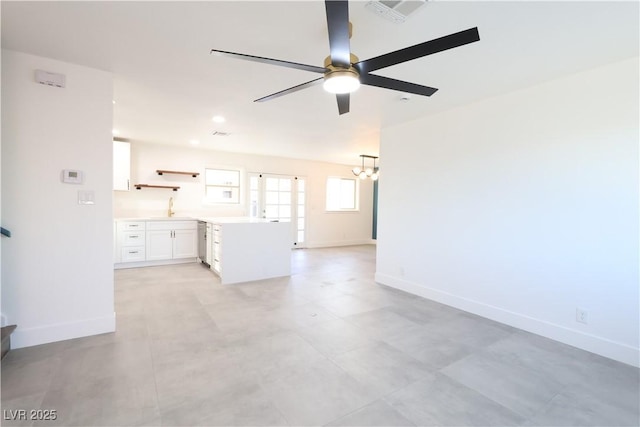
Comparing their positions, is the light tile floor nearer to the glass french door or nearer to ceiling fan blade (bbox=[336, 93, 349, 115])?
ceiling fan blade (bbox=[336, 93, 349, 115])

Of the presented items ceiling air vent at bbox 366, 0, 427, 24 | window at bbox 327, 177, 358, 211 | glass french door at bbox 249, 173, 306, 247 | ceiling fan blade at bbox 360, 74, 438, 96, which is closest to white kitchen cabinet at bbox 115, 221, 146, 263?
glass french door at bbox 249, 173, 306, 247

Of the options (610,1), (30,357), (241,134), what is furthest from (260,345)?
(241,134)

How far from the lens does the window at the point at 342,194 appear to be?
8.52 metres

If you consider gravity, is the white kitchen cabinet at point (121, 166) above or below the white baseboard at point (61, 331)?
above

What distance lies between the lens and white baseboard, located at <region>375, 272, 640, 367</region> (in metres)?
2.38

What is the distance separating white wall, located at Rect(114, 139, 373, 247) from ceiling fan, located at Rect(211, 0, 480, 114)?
414 centimetres

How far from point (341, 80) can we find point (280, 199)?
19.5 feet

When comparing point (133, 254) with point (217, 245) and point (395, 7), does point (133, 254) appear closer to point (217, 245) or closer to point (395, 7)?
point (217, 245)

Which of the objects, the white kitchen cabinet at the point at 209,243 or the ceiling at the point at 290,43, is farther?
the white kitchen cabinet at the point at 209,243

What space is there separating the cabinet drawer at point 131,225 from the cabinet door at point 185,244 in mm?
562

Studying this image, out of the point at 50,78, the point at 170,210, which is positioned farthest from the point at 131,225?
the point at 50,78

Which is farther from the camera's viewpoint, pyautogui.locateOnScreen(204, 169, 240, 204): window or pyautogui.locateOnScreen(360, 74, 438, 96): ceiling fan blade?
pyautogui.locateOnScreen(204, 169, 240, 204): window

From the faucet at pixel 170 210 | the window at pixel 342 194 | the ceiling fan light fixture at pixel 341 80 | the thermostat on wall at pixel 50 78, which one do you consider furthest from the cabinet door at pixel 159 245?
the ceiling fan light fixture at pixel 341 80

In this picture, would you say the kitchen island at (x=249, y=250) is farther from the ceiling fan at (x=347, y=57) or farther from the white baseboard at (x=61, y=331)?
the ceiling fan at (x=347, y=57)
